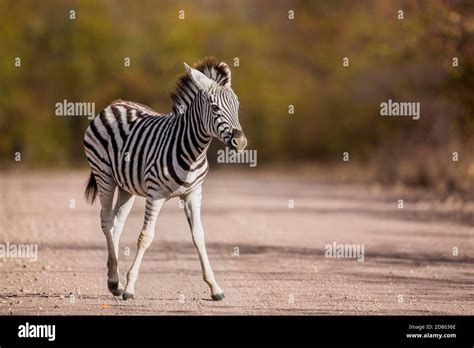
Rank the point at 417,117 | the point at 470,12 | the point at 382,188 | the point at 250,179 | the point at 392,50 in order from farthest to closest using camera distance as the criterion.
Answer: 1. the point at 250,179
2. the point at 417,117
3. the point at 382,188
4. the point at 392,50
5. the point at 470,12

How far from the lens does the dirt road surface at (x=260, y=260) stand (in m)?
10.7

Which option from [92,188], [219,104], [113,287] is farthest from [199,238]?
[92,188]

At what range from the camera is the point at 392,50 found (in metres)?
28.8

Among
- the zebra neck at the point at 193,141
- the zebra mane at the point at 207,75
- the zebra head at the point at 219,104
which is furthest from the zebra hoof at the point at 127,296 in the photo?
the zebra mane at the point at 207,75

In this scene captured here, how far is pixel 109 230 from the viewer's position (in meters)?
11.7

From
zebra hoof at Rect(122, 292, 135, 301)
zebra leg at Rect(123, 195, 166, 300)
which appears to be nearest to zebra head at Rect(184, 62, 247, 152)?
zebra leg at Rect(123, 195, 166, 300)

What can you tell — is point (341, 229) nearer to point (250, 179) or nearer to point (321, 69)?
point (250, 179)

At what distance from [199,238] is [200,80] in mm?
1542

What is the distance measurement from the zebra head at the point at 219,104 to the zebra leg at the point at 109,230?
1.59m

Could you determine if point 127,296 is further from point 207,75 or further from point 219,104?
point 207,75

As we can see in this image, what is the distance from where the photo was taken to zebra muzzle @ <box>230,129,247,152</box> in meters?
10.2

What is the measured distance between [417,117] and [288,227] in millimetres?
15396

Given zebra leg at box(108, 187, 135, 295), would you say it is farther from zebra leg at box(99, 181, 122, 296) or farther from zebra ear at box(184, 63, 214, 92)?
zebra ear at box(184, 63, 214, 92)

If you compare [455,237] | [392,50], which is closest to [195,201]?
[455,237]
